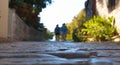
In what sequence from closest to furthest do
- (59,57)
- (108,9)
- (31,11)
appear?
(59,57) → (108,9) → (31,11)

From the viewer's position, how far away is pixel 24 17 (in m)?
29.2

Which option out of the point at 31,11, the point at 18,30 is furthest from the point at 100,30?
the point at 31,11

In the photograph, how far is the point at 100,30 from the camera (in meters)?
22.8

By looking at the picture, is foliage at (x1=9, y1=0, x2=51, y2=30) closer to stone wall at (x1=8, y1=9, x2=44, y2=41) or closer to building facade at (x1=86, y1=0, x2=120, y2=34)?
stone wall at (x1=8, y1=9, x2=44, y2=41)

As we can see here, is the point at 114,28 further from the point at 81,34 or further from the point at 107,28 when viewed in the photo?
the point at 81,34

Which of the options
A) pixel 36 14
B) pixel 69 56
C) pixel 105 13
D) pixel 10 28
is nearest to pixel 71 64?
pixel 69 56

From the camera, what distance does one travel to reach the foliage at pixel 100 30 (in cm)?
2267

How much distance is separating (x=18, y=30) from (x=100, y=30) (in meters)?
4.93

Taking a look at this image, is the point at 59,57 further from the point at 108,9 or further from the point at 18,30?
the point at 108,9

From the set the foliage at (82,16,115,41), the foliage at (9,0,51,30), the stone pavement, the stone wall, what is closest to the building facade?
the foliage at (82,16,115,41)

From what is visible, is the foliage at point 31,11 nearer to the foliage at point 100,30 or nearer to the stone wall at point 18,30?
the stone wall at point 18,30

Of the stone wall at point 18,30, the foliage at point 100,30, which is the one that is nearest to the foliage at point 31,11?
the stone wall at point 18,30

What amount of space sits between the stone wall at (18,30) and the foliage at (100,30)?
417 cm

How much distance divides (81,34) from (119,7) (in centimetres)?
412
